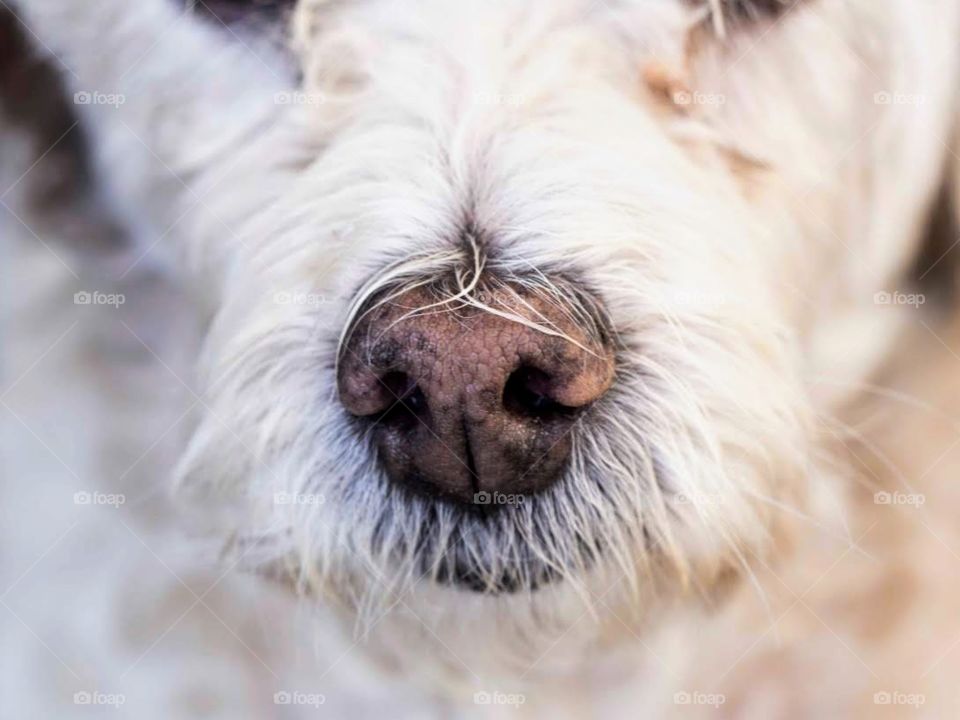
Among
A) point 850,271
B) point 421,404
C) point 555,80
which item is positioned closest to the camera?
point 421,404

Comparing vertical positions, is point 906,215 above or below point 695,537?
above

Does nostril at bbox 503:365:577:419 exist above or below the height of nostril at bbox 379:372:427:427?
above

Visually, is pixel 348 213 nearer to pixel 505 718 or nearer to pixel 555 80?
pixel 555 80

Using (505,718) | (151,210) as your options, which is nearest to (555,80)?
(151,210)
